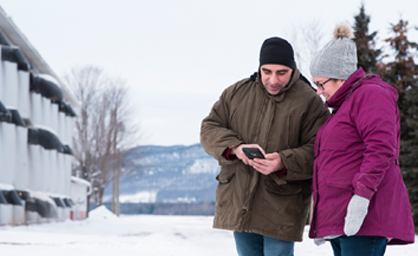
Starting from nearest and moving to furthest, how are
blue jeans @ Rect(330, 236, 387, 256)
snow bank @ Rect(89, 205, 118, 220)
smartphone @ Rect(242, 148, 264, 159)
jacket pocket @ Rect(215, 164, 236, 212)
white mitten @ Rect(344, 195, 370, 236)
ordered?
white mitten @ Rect(344, 195, 370, 236) < blue jeans @ Rect(330, 236, 387, 256) < smartphone @ Rect(242, 148, 264, 159) < jacket pocket @ Rect(215, 164, 236, 212) < snow bank @ Rect(89, 205, 118, 220)

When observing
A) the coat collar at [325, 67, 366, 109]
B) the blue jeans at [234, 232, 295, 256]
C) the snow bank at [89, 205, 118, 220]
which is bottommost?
the snow bank at [89, 205, 118, 220]

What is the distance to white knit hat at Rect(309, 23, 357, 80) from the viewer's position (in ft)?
10.4

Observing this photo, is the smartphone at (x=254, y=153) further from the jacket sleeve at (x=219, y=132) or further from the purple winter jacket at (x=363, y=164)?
the purple winter jacket at (x=363, y=164)

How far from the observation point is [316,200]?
3105mm

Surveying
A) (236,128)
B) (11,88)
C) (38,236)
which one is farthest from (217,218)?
(11,88)

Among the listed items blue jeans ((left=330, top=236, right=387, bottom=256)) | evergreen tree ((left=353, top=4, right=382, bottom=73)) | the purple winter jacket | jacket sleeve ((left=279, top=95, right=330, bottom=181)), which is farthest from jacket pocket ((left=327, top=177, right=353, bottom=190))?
evergreen tree ((left=353, top=4, right=382, bottom=73))

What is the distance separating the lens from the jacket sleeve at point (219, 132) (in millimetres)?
3533

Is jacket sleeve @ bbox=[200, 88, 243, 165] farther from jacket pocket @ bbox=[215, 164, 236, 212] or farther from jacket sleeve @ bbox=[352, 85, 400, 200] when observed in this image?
jacket sleeve @ bbox=[352, 85, 400, 200]

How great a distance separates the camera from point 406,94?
54.2 feet

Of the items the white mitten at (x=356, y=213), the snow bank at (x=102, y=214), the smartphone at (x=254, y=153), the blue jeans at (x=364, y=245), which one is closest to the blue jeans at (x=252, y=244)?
the smartphone at (x=254, y=153)

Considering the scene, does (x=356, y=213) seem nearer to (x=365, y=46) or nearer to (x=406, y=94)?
(x=406, y=94)

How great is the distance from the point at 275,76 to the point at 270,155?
54 centimetres

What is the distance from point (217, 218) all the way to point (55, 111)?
78.9ft

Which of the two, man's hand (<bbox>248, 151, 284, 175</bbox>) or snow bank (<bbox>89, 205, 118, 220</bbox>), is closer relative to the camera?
man's hand (<bbox>248, 151, 284, 175</bbox>)
